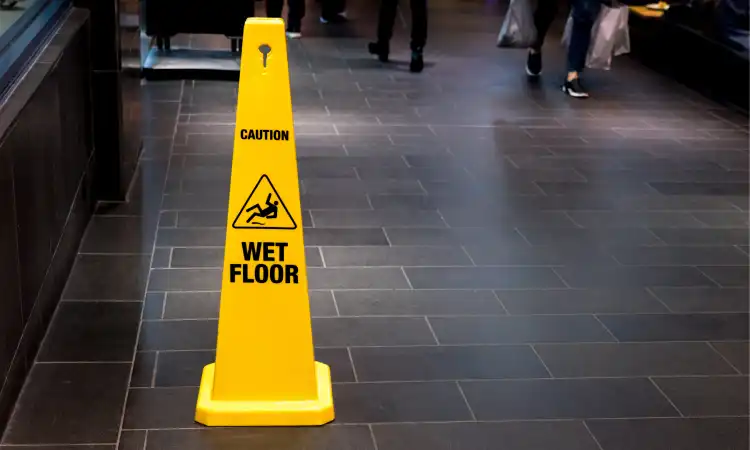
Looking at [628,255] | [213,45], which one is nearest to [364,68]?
[213,45]

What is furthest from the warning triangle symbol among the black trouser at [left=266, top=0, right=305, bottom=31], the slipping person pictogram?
the black trouser at [left=266, top=0, right=305, bottom=31]

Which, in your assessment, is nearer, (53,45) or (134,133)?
(53,45)

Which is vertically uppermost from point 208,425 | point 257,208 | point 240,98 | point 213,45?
point 240,98

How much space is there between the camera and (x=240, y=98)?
102 inches

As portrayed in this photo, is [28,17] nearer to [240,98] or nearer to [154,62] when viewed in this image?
[240,98]

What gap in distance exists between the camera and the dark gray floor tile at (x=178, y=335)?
3.23m

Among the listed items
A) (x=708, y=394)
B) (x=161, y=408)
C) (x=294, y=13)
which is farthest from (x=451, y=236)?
(x=294, y=13)

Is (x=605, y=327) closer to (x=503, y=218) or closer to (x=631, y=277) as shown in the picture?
(x=631, y=277)

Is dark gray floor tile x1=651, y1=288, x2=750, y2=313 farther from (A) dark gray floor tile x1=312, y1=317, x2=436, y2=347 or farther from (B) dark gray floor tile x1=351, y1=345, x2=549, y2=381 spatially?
(A) dark gray floor tile x1=312, y1=317, x2=436, y2=347

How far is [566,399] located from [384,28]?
5.78 m

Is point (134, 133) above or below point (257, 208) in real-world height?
below

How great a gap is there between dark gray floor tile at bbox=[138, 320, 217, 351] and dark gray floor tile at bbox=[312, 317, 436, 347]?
0.36m

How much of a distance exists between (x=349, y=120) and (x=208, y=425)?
3.94 m

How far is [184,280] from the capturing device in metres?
3.76
